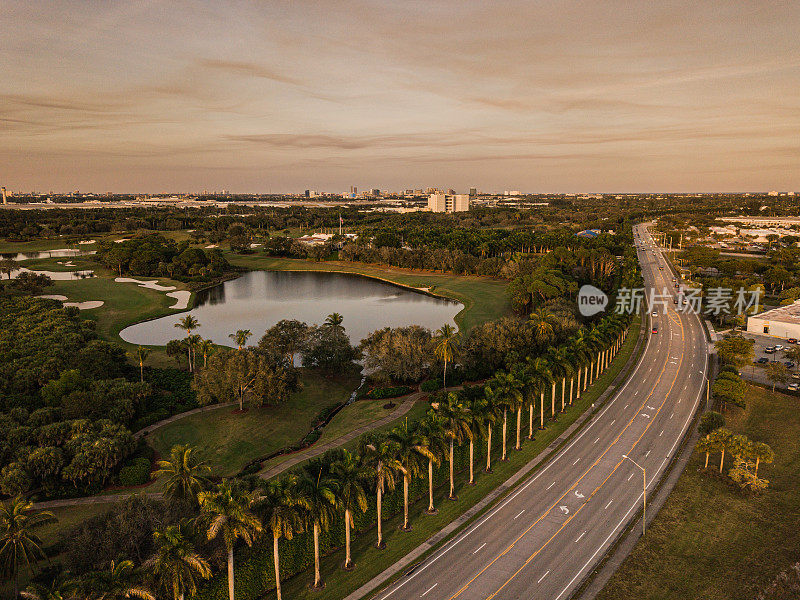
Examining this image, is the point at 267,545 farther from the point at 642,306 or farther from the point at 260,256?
the point at 260,256

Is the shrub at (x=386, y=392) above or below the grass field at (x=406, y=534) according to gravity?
above

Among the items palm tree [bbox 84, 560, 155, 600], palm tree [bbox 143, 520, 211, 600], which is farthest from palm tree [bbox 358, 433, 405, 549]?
palm tree [bbox 84, 560, 155, 600]

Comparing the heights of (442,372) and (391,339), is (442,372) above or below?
below

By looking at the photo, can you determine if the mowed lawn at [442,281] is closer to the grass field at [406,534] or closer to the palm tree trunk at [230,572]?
the grass field at [406,534]

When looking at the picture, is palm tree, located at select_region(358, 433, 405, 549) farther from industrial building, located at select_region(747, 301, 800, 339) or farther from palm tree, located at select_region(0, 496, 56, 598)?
industrial building, located at select_region(747, 301, 800, 339)

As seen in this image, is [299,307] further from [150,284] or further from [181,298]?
[150,284]

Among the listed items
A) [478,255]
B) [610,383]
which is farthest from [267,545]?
[478,255]

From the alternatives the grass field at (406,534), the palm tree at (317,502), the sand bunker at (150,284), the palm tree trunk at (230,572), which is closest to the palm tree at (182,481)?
the palm tree trunk at (230,572)
